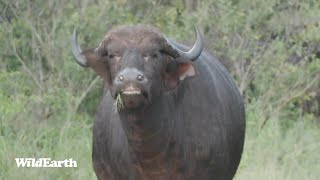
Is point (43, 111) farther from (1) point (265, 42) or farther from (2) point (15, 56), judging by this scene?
(1) point (265, 42)

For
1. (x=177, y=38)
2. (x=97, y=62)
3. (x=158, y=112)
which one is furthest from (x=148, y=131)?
(x=177, y=38)

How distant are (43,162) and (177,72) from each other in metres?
3.04

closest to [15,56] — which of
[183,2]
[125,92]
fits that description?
[183,2]

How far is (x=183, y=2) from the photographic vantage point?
1161cm

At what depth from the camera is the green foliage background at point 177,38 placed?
9234 mm

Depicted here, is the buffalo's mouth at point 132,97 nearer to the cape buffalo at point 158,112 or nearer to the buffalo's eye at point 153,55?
the cape buffalo at point 158,112

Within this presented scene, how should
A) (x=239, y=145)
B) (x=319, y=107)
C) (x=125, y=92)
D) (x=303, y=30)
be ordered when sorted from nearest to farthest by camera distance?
(x=125, y=92), (x=239, y=145), (x=303, y=30), (x=319, y=107)

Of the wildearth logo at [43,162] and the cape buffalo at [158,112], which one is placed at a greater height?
the cape buffalo at [158,112]

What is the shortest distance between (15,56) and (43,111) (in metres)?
0.85

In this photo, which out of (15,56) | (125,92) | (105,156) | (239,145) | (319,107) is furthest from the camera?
(319,107)

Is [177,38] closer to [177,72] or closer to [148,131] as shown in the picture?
[177,72]

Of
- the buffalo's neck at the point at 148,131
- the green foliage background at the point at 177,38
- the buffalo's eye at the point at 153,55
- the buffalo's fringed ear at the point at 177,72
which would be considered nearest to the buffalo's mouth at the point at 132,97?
the buffalo's neck at the point at 148,131

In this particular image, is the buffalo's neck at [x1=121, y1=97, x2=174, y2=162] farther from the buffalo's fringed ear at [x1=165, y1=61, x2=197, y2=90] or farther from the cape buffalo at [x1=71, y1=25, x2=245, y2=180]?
the buffalo's fringed ear at [x1=165, y1=61, x2=197, y2=90]

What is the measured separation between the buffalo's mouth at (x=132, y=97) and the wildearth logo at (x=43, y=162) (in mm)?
3183
